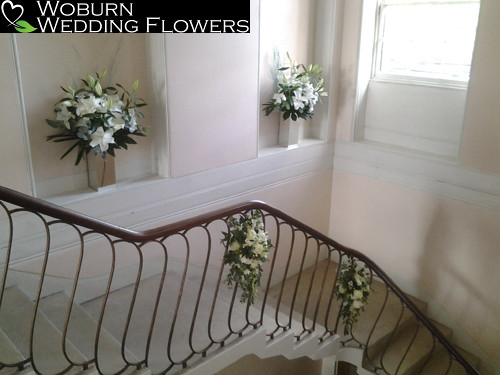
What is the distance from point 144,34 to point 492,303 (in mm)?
3601

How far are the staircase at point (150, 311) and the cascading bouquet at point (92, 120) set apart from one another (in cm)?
54

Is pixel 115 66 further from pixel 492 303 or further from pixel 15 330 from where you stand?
pixel 492 303

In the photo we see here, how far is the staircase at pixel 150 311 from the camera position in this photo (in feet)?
7.77

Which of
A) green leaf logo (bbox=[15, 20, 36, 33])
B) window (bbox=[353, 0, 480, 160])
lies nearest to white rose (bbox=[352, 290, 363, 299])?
window (bbox=[353, 0, 480, 160])

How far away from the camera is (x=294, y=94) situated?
14.5ft

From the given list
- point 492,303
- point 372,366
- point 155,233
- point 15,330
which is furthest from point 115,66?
point 492,303

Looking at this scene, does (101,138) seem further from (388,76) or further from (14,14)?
(388,76)

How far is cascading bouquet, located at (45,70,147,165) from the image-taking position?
3.07 meters

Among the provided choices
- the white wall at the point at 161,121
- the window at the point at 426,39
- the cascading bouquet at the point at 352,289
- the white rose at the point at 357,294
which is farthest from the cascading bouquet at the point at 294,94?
the white rose at the point at 357,294

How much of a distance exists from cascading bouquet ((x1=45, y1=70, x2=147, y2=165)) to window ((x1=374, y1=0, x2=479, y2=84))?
2.73 m

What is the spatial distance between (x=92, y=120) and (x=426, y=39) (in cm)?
306

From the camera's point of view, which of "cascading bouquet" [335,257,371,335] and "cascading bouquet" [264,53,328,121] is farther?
"cascading bouquet" [264,53,328,121]

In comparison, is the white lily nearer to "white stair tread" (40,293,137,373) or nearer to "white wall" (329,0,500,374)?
"white stair tread" (40,293,137,373)

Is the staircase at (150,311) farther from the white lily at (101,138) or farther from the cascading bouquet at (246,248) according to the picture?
the white lily at (101,138)
